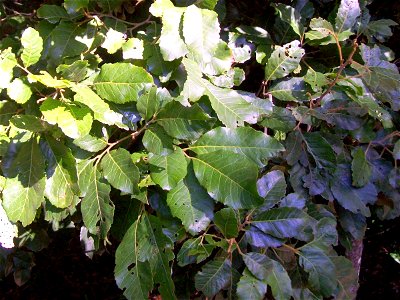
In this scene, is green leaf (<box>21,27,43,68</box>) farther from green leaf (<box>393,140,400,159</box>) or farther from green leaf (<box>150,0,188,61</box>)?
green leaf (<box>393,140,400,159</box>)

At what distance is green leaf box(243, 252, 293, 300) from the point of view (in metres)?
1.34

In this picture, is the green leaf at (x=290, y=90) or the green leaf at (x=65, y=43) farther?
the green leaf at (x=290, y=90)

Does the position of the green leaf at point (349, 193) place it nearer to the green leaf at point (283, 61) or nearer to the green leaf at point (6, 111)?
the green leaf at point (283, 61)

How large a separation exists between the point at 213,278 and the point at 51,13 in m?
0.95

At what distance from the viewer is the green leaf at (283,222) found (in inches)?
55.6

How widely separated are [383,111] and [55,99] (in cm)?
113

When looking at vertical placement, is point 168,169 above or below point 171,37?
below

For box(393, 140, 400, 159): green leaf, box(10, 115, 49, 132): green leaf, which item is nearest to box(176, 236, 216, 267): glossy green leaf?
box(10, 115, 49, 132): green leaf

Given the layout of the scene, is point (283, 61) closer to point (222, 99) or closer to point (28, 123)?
point (222, 99)

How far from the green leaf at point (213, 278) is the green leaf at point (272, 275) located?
0.22 feet

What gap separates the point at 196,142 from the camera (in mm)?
1304

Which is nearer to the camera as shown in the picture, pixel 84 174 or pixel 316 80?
pixel 84 174

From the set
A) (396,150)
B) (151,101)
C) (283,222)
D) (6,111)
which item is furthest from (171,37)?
(396,150)

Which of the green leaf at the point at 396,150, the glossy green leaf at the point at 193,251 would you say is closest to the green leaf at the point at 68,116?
the glossy green leaf at the point at 193,251
